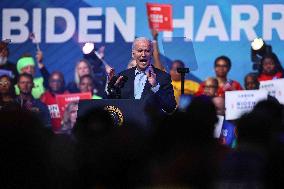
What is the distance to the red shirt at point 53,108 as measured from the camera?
347 inches

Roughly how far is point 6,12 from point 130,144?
22.5 feet

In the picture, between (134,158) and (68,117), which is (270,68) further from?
(134,158)

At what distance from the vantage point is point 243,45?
28.3 feet

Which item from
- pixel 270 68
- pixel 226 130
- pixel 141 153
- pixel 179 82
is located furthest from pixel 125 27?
pixel 141 153

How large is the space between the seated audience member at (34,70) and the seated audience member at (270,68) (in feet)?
9.16

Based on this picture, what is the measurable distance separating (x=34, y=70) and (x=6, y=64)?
39 centimetres

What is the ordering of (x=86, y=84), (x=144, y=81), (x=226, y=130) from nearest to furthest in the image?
(x=144, y=81) → (x=226, y=130) → (x=86, y=84)

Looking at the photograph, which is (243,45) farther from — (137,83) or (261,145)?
(261,145)

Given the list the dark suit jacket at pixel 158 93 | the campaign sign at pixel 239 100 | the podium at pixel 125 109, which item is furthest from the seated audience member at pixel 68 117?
the podium at pixel 125 109

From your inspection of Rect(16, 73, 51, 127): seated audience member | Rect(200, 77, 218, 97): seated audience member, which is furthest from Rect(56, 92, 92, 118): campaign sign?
Rect(200, 77, 218, 97): seated audience member

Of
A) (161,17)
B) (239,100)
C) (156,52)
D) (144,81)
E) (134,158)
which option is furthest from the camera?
(161,17)

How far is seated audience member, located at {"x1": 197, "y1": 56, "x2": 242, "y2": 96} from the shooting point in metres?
8.51

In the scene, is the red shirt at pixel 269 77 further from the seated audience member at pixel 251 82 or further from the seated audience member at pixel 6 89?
the seated audience member at pixel 6 89

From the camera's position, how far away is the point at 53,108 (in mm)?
8922
